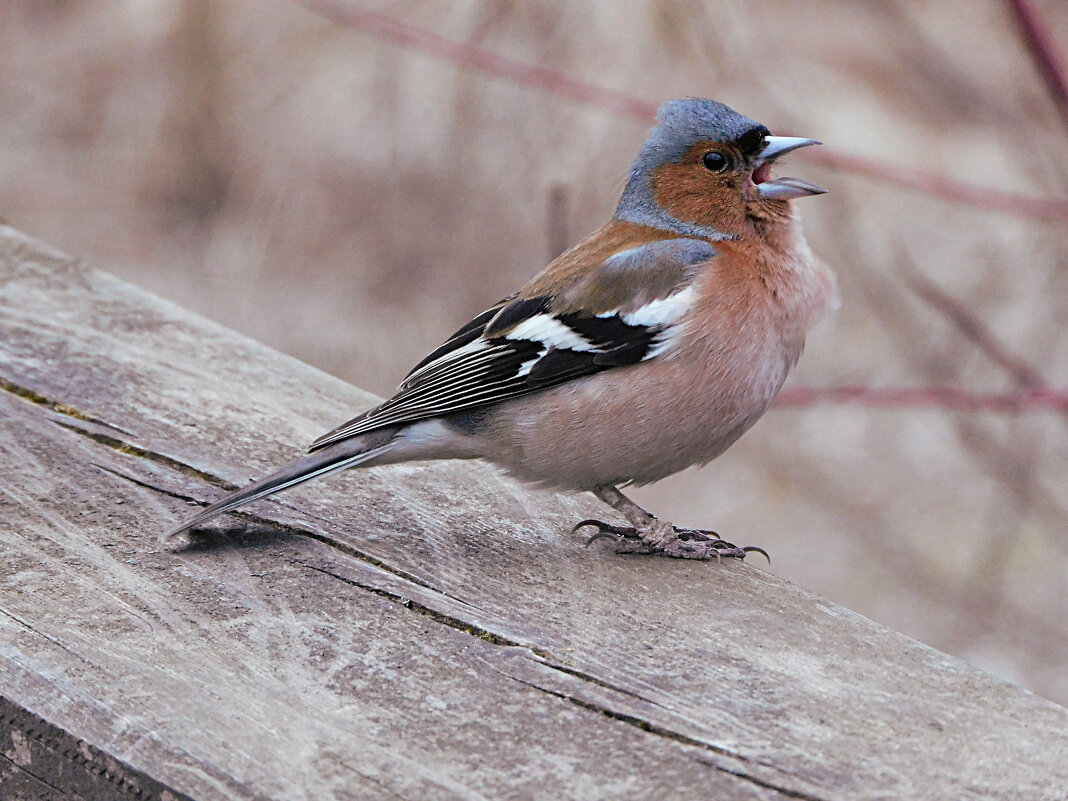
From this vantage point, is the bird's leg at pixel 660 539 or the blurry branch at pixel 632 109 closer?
the bird's leg at pixel 660 539

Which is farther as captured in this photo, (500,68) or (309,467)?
(500,68)

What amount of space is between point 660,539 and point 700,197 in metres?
1.06

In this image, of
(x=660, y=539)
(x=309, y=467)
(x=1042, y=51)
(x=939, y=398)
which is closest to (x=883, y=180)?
(x=939, y=398)

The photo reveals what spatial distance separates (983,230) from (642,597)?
5.16 meters

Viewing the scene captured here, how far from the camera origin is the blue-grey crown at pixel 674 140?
3.24 meters

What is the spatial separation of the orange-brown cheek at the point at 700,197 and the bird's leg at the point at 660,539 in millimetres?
815

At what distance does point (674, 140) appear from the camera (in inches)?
130

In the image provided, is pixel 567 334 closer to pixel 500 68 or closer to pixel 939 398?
pixel 939 398

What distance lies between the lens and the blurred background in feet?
19.6

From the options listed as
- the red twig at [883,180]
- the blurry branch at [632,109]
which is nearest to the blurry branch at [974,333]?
the red twig at [883,180]

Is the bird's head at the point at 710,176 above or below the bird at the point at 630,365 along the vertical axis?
above

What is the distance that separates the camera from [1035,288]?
227 inches

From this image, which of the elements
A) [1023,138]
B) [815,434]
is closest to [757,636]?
[1023,138]

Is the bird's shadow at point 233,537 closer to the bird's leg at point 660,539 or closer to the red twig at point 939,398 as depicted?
the bird's leg at point 660,539
